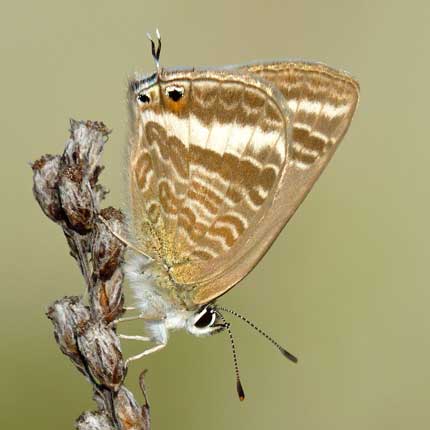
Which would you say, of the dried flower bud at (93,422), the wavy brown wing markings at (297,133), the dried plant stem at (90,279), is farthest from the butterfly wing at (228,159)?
the dried flower bud at (93,422)

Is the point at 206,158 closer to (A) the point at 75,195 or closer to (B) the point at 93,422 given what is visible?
(A) the point at 75,195

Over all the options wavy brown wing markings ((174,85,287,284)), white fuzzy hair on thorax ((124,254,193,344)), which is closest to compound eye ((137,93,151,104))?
wavy brown wing markings ((174,85,287,284))

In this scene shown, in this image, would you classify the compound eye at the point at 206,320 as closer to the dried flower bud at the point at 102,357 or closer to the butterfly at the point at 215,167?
the butterfly at the point at 215,167

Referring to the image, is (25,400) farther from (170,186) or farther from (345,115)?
(345,115)

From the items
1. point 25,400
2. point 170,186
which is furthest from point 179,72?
point 25,400

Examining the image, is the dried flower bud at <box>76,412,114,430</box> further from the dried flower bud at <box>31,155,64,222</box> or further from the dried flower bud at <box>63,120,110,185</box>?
the dried flower bud at <box>63,120,110,185</box>

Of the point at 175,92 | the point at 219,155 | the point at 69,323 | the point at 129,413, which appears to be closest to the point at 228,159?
the point at 219,155

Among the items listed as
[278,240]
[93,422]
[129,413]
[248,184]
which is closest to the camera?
[93,422]
